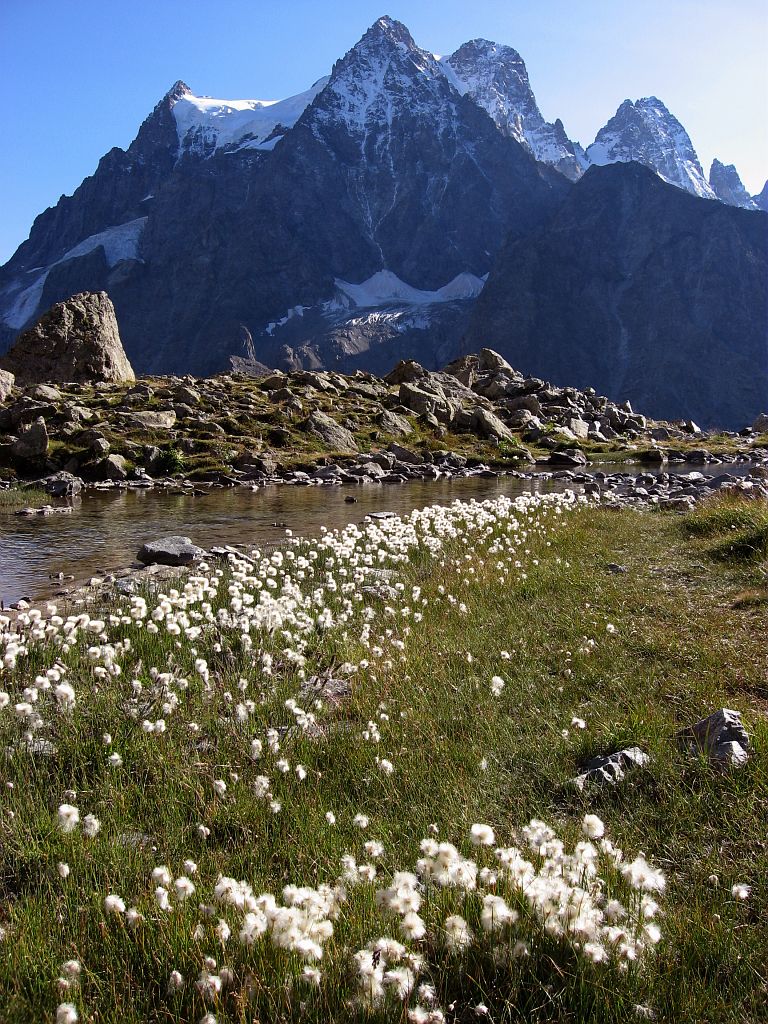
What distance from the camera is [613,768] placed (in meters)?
4.54

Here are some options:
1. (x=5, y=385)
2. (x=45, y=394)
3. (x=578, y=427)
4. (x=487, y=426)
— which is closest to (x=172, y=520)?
(x=45, y=394)

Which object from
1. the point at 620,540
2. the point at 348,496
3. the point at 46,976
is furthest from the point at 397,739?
the point at 348,496

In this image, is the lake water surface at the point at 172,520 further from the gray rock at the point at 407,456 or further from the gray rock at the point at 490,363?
the gray rock at the point at 490,363

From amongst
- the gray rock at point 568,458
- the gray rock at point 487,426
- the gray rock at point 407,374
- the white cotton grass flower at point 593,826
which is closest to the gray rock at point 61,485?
the white cotton grass flower at point 593,826

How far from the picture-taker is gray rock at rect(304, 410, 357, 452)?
43.0 m

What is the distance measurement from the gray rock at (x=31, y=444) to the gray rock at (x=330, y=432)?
54.3ft

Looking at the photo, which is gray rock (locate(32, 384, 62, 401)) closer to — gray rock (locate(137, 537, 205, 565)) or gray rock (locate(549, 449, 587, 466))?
gray rock (locate(137, 537, 205, 565))

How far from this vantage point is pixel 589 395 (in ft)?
268

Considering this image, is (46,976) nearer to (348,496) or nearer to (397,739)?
(397,739)

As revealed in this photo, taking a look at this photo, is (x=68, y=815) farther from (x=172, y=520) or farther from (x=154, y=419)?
(x=154, y=419)

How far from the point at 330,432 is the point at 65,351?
26873 mm

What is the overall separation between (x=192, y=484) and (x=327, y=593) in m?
22.5

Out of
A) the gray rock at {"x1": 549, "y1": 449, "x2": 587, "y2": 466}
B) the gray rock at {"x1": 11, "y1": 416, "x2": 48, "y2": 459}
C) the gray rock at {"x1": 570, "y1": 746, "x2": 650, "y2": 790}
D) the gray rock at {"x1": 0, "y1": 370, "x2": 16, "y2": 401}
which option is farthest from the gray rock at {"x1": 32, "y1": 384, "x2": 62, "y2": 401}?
the gray rock at {"x1": 570, "y1": 746, "x2": 650, "y2": 790}

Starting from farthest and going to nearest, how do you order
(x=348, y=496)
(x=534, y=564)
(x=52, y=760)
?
(x=348, y=496) → (x=534, y=564) → (x=52, y=760)
